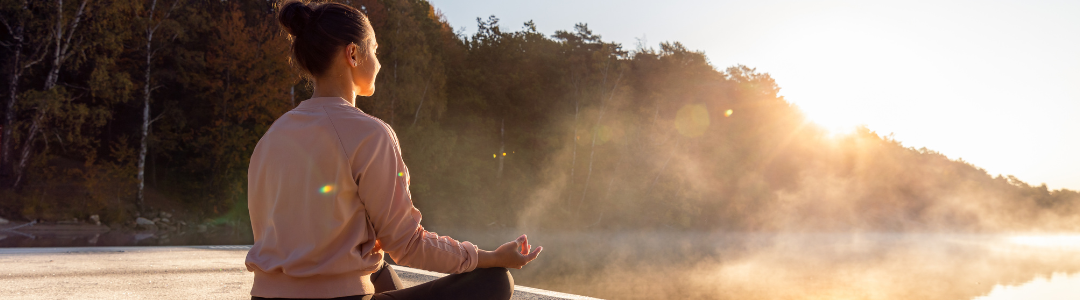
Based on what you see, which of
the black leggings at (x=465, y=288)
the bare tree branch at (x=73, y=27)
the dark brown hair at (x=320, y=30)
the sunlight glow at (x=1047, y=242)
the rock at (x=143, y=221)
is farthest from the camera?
the sunlight glow at (x=1047, y=242)

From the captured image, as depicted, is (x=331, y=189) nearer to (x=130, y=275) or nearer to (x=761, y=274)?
(x=130, y=275)

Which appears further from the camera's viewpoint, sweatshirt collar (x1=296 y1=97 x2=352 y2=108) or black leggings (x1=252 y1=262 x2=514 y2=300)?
black leggings (x1=252 y1=262 x2=514 y2=300)

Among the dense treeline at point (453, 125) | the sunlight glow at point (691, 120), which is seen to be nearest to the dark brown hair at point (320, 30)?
the dense treeline at point (453, 125)

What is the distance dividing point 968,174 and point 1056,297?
65.1 m

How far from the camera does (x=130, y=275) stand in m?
4.67

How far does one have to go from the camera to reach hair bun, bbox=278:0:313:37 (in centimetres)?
142

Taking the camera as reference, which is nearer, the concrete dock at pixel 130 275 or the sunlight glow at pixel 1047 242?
the concrete dock at pixel 130 275

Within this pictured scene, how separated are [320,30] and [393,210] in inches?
17.8

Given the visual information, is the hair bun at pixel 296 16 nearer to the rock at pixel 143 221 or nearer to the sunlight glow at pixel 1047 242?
the rock at pixel 143 221

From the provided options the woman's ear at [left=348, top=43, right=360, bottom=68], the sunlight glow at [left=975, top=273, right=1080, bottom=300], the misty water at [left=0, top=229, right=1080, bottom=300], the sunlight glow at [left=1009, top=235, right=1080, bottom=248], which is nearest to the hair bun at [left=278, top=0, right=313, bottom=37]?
the woman's ear at [left=348, top=43, right=360, bottom=68]

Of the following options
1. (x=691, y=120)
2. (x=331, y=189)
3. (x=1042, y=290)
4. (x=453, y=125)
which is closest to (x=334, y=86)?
(x=331, y=189)

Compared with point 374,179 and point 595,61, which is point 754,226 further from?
point 374,179

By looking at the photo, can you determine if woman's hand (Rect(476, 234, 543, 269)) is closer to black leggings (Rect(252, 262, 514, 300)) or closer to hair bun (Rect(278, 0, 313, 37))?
black leggings (Rect(252, 262, 514, 300))

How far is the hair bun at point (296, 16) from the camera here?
4.66ft
